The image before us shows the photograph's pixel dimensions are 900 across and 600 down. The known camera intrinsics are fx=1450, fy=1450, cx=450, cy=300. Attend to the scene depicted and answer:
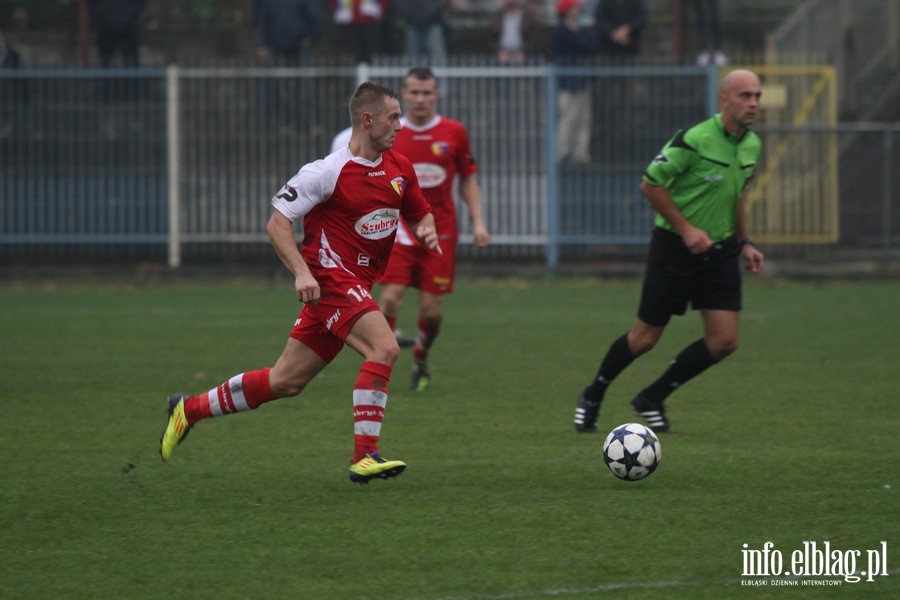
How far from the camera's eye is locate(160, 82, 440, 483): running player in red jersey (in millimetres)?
6922

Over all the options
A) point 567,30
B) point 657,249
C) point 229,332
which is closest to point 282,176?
point 567,30

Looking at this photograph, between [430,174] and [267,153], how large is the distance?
989 centimetres

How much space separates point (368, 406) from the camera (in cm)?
694

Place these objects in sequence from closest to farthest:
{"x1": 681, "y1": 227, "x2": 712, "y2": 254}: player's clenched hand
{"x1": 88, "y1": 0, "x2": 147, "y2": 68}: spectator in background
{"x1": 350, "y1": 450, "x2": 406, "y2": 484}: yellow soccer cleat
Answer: {"x1": 350, "y1": 450, "x2": 406, "y2": 484}: yellow soccer cleat
{"x1": 681, "y1": 227, "x2": 712, "y2": 254}: player's clenched hand
{"x1": 88, "y1": 0, "x2": 147, "y2": 68}: spectator in background

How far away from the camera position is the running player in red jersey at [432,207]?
1038 centimetres

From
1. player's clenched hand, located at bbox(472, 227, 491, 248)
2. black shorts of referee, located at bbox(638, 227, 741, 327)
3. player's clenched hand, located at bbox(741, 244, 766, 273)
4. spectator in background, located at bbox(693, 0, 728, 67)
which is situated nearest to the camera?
black shorts of referee, located at bbox(638, 227, 741, 327)

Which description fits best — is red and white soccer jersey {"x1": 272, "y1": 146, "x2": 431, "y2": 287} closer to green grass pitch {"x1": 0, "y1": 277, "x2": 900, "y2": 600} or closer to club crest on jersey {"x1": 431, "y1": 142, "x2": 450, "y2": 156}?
green grass pitch {"x1": 0, "y1": 277, "x2": 900, "y2": 600}

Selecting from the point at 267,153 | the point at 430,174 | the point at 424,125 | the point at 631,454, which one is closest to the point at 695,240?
the point at 631,454

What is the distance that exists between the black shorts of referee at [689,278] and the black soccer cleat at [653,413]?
1.67ft

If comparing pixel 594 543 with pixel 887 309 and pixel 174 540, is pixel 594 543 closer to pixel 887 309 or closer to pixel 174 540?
pixel 174 540

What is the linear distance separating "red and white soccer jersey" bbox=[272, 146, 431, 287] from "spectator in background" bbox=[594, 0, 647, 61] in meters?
14.3

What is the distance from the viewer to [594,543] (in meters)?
5.79

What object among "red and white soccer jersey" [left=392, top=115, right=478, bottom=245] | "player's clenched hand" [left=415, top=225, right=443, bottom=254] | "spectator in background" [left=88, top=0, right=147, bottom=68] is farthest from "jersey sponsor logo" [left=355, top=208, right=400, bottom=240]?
"spectator in background" [left=88, top=0, right=147, bottom=68]

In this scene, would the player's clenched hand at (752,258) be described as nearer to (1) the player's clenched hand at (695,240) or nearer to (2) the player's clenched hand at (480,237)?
(1) the player's clenched hand at (695,240)
